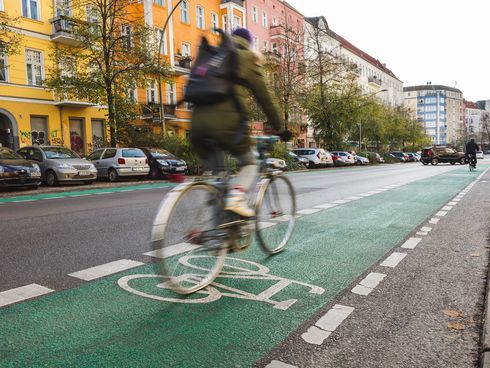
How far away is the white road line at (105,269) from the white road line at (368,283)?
2188mm

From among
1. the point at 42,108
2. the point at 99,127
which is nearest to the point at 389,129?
the point at 99,127

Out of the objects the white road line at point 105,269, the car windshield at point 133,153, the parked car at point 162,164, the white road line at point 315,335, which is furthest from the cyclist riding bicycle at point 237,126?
the parked car at point 162,164

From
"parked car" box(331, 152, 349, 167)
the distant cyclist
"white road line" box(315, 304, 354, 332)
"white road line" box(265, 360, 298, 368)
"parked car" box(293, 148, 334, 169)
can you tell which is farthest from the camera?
"parked car" box(331, 152, 349, 167)

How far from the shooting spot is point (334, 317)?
128 inches

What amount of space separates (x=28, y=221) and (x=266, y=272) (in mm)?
5424

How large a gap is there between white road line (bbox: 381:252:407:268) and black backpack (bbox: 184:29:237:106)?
99.9 inches

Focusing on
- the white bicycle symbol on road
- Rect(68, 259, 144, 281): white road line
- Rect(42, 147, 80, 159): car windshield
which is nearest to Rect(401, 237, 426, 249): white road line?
the white bicycle symbol on road

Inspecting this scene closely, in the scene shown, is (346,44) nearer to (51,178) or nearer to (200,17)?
(200,17)

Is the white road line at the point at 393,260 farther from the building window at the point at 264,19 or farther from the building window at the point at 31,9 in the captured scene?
the building window at the point at 264,19

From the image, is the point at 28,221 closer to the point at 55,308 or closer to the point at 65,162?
the point at 55,308

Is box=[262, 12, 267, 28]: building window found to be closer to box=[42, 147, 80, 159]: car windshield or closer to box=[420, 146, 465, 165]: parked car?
box=[420, 146, 465, 165]: parked car

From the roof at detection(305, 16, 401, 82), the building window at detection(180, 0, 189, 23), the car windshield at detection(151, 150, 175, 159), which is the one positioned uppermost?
the roof at detection(305, 16, 401, 82)

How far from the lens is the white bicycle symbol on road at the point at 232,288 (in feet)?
11.7

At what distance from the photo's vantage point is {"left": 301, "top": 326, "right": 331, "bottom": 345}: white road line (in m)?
2.86
